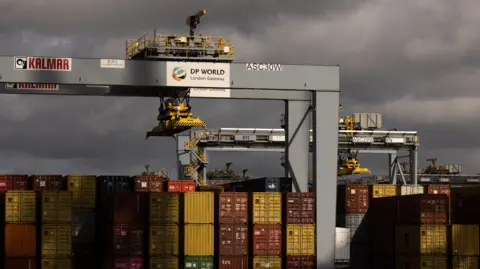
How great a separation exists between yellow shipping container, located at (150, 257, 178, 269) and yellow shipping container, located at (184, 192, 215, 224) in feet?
7.55

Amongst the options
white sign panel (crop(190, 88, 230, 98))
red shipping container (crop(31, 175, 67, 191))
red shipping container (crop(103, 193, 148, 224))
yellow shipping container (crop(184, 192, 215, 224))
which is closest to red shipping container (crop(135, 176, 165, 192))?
red shipping container (crop(31, 175, 67, 191))

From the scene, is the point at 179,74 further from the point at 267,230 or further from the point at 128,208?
the point at 267,230

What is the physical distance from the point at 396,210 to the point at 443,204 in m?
3.55

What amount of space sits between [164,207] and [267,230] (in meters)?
5.88

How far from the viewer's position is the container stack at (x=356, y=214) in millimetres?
57719

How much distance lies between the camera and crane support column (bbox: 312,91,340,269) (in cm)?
4831

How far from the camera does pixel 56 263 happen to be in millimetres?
47594

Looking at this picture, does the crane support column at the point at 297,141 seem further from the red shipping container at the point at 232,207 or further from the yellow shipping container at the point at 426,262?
the yellow shipping container at the point at 426,262

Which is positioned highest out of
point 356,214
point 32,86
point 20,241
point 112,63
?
point 112,63

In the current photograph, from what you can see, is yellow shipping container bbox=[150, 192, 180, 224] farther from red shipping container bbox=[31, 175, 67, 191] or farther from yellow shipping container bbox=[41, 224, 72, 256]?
red shipping container bbox=[31, 175, 67, 191]

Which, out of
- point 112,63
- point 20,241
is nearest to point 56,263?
point 20,241

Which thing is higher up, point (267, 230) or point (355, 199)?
point (355, 199)

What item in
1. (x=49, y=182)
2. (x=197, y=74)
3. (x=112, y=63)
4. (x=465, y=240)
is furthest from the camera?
(x=49, y=182)

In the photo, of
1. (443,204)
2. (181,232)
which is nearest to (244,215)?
(181,232)
